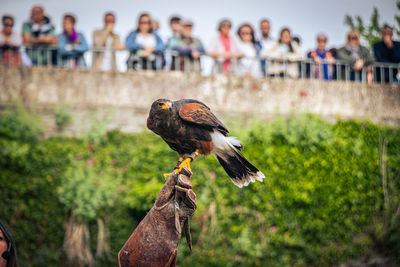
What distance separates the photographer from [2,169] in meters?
8.73

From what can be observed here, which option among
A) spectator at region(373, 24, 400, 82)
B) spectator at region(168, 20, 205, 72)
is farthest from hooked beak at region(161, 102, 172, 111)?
spectator at region(373, 24, 400, 82)

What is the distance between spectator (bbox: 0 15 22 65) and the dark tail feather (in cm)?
643

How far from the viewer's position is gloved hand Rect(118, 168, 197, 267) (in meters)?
3.20

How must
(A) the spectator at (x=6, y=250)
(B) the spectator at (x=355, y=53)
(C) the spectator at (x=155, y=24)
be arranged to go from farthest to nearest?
1. (B) the spectator at (x=355, y=53)
2. (C) the spectator at (x=155, y=24)
3. (A) the spectator at (x=6, y=250)

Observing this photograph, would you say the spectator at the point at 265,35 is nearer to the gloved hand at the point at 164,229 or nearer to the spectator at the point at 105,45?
the spectator at the point at 105,45

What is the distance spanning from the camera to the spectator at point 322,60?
10438 millimetres

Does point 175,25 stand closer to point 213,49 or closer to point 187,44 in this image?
point 187,44

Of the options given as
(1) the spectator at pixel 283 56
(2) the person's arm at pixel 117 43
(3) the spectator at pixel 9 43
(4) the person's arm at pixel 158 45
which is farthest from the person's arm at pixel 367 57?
(3) the spectator at pixel 9 43

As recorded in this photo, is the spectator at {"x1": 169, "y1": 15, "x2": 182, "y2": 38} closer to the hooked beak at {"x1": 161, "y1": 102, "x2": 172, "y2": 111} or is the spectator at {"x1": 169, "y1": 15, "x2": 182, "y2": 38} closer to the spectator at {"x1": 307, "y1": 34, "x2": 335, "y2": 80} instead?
the spectator at {"x1": 307, "y1": 34, "x2": 335, "y2": 80}

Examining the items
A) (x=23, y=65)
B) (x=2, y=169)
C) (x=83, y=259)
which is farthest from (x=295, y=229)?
(x=23, y=65)

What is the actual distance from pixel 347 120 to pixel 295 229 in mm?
2674

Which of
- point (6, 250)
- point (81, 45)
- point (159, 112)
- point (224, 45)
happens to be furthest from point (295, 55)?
point (6, 250)

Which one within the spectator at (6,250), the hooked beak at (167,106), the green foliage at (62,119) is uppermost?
the hooked beak at (167,106)

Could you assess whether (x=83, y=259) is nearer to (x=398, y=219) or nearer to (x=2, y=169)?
(x=2, y=169)
